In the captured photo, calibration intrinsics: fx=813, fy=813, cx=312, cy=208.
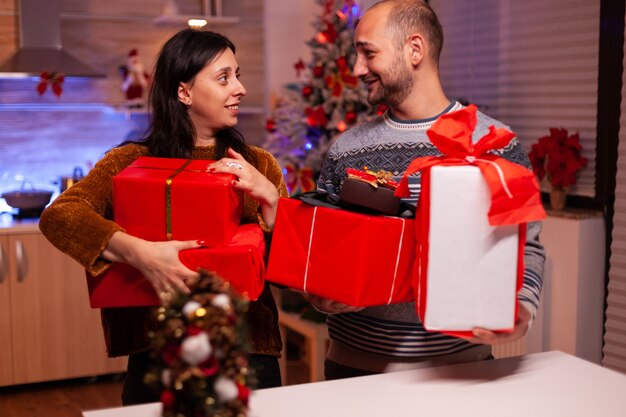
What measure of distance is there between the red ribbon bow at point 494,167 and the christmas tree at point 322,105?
2.93m

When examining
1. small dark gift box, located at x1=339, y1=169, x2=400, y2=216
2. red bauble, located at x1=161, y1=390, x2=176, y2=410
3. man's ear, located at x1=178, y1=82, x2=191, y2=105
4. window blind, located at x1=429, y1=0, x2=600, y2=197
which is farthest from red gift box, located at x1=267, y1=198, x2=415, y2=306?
window blind, located at x1=429, y1=0, x2=600, y2=197

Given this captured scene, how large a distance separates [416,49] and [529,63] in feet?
7.12

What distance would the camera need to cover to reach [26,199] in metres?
4.22

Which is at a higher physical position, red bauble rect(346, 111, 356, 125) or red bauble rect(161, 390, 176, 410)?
red bauble rect(346, 111, 356, 125)

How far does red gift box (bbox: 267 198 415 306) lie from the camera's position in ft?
4.87

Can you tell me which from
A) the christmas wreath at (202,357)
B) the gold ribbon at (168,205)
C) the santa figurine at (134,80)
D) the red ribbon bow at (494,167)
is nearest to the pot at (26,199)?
the santa figurine at (134,80)

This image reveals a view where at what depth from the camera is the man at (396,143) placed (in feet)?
5.87

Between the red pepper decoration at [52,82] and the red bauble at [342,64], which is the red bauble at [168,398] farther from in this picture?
the red pepper decoration at [52,82]

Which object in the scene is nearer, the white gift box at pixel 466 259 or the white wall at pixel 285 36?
the white gift box at pixel 466 259

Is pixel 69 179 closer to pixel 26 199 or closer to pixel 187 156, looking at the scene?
pixel 26 199

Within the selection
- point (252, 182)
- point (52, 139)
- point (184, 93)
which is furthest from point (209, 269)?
point (52, 139)

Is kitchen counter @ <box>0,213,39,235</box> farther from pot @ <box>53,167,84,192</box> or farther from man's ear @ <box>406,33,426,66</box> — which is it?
man's ear @ <box>406,33,426,66</box>

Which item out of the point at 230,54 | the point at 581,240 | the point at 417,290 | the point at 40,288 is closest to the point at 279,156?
the point at 40,288

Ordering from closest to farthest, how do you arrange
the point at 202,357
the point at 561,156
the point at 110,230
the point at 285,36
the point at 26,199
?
the point at 202,357 → the point at 110,230 → the point at 561,156 → the point at 26,199 → the point at 285,36
